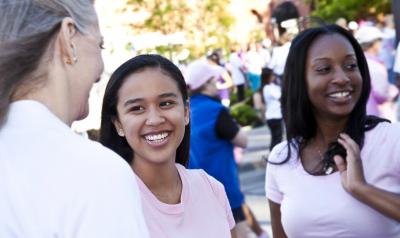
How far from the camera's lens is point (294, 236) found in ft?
10.5

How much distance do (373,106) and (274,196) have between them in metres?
5.02

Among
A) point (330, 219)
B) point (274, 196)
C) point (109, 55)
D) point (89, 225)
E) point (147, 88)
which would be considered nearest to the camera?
point (89, 225)

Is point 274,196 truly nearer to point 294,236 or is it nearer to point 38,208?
point 294,236

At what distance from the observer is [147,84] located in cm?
284

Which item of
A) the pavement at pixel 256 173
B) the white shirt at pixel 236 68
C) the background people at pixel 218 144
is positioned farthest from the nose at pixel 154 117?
the white shirt at pixel 236 68

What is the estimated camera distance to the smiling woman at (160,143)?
2.75 metres

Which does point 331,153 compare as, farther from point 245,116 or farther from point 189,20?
point 245,116

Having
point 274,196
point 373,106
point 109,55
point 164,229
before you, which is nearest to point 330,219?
point 274,196

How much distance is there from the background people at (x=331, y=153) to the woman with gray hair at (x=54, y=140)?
1.56 m

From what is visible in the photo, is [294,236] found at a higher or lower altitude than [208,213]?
lower

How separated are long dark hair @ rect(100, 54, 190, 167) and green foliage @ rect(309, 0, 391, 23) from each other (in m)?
19.0

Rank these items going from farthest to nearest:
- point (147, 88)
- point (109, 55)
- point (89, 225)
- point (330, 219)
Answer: point (109, 55), point (330, 219), point (147, 88), point (89, 225)

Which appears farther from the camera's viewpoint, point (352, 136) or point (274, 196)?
point (274, 196)

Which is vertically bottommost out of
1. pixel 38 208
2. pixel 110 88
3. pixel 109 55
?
pixel 109 55
